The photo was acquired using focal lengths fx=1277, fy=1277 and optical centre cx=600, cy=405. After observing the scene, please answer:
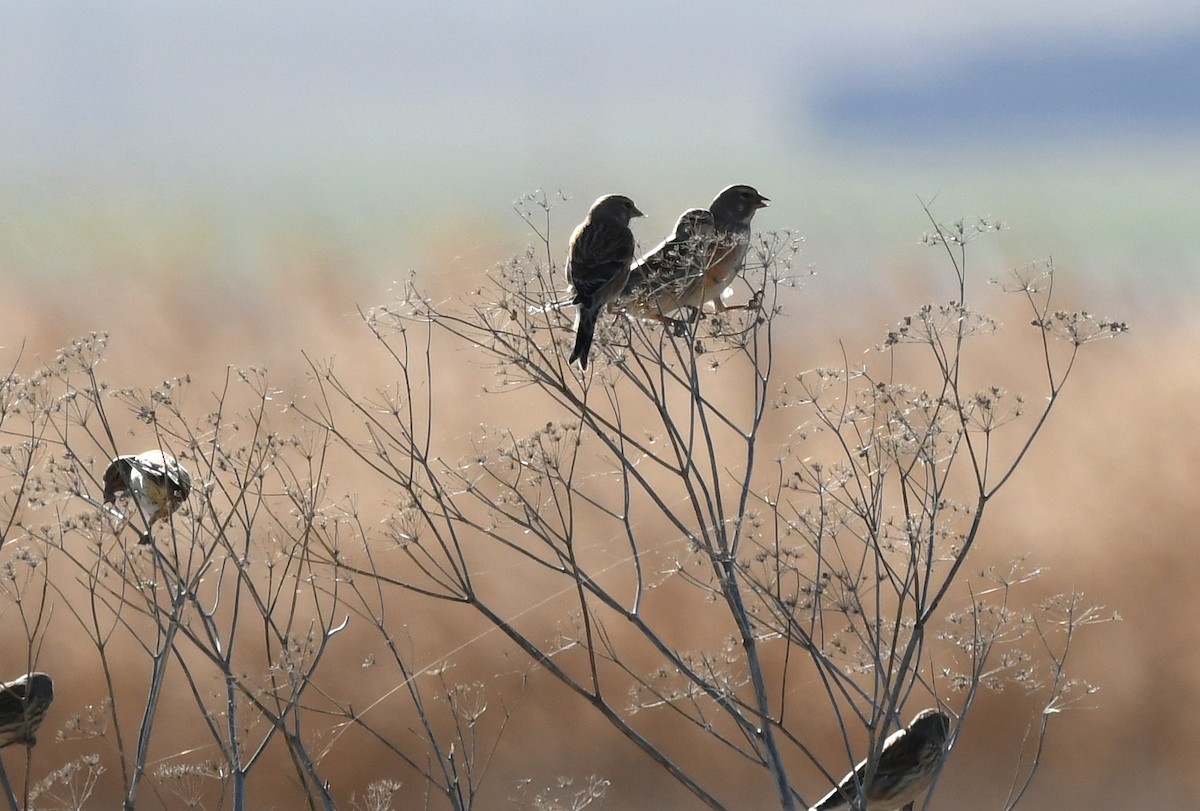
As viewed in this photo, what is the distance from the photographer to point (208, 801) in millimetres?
11578

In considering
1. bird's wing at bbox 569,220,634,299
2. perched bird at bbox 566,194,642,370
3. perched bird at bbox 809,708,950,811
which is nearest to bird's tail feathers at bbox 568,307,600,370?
perched bird at bbox 566,194,642,370

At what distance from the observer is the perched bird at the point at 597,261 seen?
708 centimetres

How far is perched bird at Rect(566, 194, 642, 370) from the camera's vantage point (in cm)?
708

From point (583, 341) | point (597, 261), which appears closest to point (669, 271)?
point (597, 261)

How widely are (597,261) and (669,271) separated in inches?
25.6

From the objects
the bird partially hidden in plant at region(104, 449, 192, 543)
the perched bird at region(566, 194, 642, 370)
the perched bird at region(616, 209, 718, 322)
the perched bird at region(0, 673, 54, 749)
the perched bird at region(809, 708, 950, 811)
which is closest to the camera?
the bird partially hidden in plant at region(104, 449, 192, 543)

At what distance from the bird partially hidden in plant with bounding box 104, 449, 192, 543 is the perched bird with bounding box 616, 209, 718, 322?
2463 mm

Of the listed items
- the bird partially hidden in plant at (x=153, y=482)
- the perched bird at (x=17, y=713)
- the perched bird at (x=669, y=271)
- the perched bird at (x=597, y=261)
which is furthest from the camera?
the perched bird at (x=17, y=713)

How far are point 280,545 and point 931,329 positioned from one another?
347cm

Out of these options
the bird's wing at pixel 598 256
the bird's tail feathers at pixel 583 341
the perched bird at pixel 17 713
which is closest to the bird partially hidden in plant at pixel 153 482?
the perched bird at pixel 17 713

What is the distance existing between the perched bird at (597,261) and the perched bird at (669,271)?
0.11 meters

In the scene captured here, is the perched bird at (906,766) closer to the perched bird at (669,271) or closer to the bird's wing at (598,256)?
the perched bird at (669,271)

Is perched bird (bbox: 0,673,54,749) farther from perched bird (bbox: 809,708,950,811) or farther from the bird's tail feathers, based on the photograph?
perched bird (bbox: 809,708,950,811)

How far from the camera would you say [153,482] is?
6.64m
